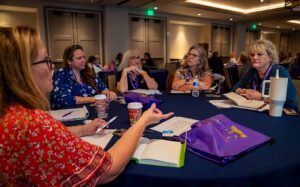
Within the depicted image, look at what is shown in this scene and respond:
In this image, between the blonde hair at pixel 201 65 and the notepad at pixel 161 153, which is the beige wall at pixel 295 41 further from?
the notepad at pixel 161 153

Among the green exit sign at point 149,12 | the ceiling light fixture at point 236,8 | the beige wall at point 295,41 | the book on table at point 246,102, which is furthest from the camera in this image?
the beige wall at point 295,41

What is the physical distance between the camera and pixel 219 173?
811mm

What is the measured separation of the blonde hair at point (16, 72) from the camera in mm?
708

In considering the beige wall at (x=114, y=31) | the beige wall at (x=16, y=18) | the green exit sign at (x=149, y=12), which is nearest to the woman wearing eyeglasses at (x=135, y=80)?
the beige wall at (x=114, y=31)

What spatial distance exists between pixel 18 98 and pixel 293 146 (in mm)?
1109

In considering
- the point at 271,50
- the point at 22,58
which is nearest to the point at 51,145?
the point at 22,58

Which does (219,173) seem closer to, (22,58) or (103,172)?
(103,172)

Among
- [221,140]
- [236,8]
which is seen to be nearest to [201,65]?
[221,140]

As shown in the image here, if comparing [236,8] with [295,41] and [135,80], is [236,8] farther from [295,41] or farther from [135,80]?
[295,41]

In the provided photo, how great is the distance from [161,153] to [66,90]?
57.3 inches

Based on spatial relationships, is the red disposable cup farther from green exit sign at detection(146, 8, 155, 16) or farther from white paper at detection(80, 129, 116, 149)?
green exit sign at detection(146, 8, 155, 16)

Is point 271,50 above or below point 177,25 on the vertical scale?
below

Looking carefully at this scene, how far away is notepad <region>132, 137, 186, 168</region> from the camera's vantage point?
2.86 ft

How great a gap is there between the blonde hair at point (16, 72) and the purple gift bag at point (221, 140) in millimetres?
656
